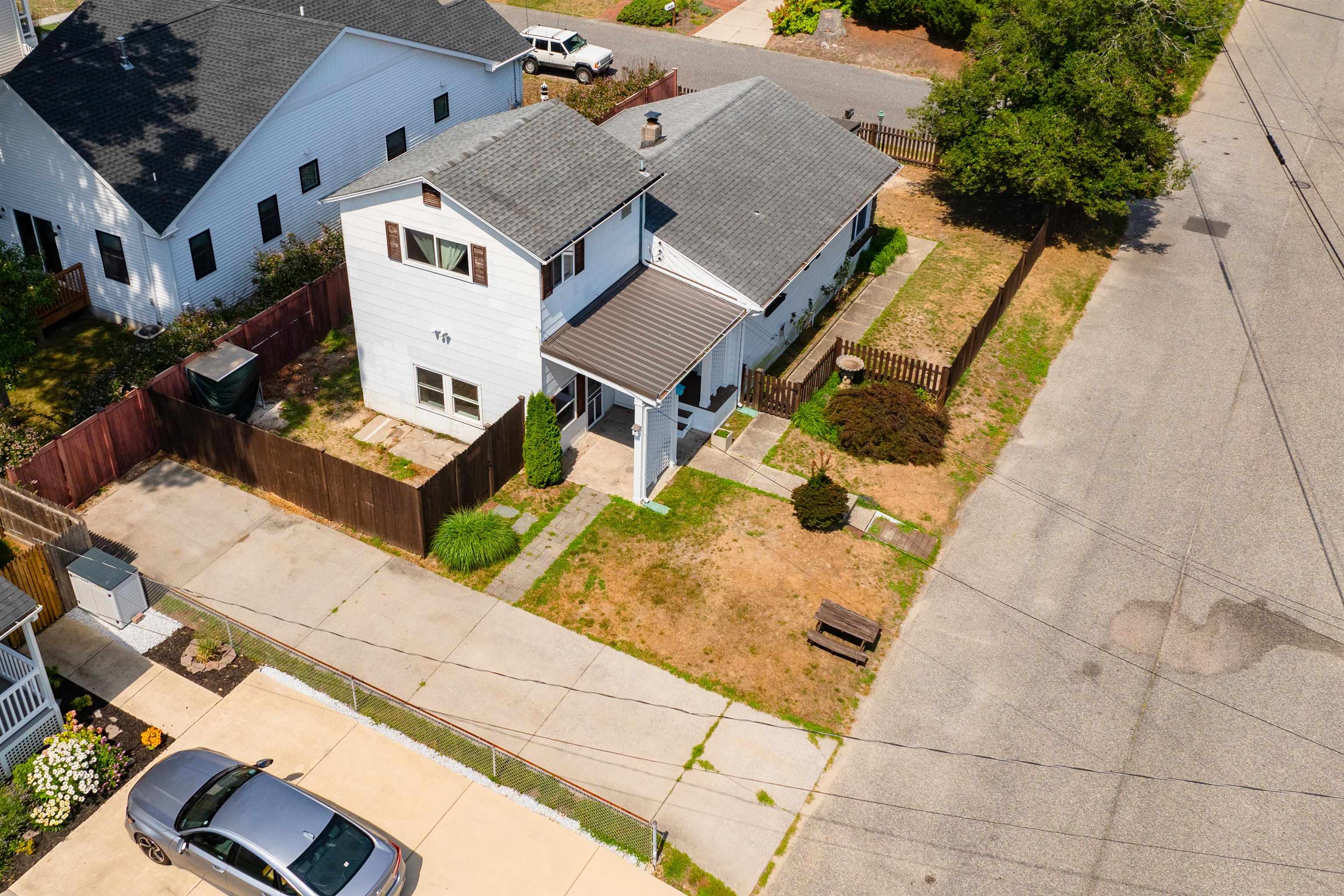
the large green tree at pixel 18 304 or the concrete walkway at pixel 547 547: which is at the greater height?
the large green tree at pixel 18 304

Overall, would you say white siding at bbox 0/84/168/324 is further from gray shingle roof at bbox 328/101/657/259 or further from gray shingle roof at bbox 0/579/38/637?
gray shingle roof at bbox 0/579/38/637

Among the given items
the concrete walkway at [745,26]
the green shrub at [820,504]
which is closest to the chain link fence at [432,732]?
the green shrub at [820,504]

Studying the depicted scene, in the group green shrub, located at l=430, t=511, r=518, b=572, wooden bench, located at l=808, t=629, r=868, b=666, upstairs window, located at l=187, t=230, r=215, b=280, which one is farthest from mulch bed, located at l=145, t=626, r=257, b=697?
upstairs window, located at l=187, t=230, r=215, b=280

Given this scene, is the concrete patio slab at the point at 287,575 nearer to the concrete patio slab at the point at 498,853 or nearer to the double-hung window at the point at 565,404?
the double-hung window at the point at 565,404

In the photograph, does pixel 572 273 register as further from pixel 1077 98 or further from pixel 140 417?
pixel 1077 98

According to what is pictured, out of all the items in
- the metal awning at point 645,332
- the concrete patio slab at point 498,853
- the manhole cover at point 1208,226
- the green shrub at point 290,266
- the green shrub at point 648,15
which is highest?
the green shrub at point 648,15

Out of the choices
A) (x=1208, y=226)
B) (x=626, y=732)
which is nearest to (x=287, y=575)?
(x=626, y=732)
